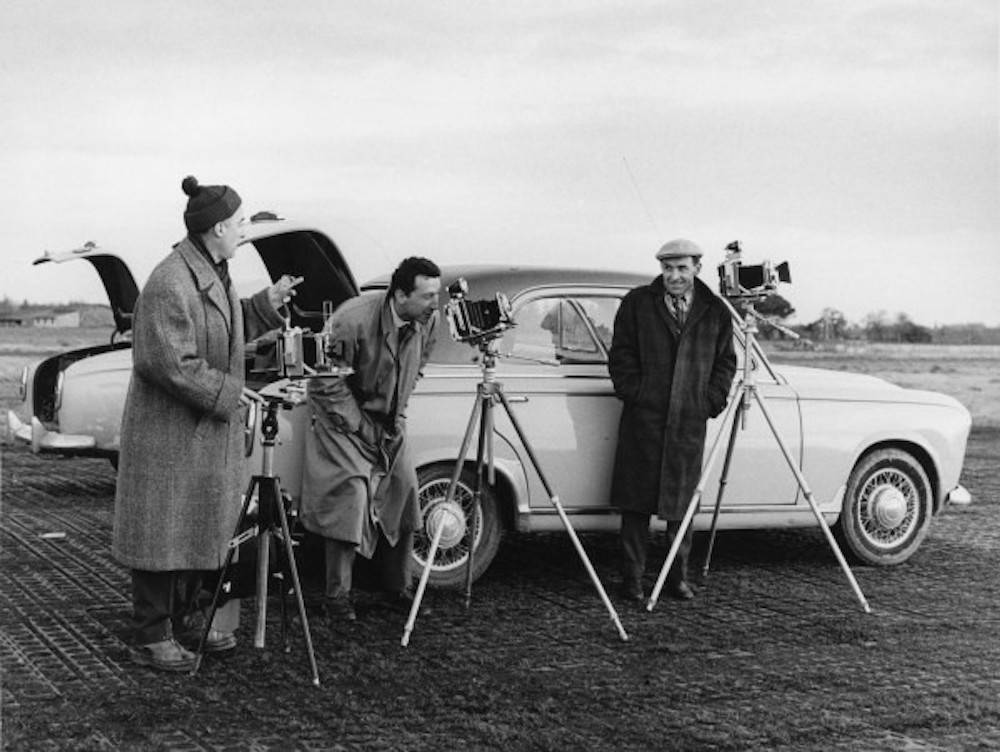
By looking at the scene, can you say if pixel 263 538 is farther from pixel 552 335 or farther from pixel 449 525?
pixel 552 335

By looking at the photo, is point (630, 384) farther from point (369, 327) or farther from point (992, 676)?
point (992, 676)

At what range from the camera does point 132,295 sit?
12094mm

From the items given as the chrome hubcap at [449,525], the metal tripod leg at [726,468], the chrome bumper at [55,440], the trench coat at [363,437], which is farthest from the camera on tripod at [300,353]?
the chrome bumper at [55,440]

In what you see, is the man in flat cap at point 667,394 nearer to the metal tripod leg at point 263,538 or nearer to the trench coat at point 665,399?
the trench coat at point 665,399

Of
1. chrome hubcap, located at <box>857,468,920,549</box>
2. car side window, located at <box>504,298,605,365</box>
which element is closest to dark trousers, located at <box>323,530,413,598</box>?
car side window, located at <box>504,298,605,365</box>

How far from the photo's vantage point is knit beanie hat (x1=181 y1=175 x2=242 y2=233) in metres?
6.31

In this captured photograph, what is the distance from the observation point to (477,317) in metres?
7.38

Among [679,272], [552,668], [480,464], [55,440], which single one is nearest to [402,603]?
[480,464]

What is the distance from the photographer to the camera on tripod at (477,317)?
7.32 meters

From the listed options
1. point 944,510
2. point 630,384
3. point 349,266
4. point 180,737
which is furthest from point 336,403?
point 944,510

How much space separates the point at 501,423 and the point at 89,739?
11.3ft

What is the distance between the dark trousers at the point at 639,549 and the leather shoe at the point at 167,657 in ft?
9.01

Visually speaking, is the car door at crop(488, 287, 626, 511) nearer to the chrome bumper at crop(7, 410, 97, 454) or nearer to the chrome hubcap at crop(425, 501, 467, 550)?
the chrome hubcap at crop(425, 501, 467, 550)

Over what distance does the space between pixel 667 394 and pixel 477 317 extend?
1412 millimetres
